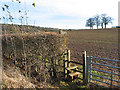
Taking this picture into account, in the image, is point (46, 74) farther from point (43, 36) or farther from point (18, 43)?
point (18, 43)

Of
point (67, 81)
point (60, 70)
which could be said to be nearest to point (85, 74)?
point (67, 81)

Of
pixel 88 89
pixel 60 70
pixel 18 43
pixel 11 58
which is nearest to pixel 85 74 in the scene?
pixel 88 89

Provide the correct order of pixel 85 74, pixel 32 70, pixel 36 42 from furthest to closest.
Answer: pixel 32 70 < pixel 36 42 < pixel 85 74

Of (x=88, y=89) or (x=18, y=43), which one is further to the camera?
(x=18, y=43)

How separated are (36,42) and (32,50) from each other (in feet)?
1.90

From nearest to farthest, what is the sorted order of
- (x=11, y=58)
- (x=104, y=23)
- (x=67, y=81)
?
1. (x=67, y=81)
2. (x=11, y=58)
3. (x=104, y=23)

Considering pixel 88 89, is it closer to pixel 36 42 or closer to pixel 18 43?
pixel 36 42

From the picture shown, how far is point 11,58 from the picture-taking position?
823 cm

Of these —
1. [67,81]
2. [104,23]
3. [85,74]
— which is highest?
[104,23]

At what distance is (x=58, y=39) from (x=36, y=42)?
3.78 feet

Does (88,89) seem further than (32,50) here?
No

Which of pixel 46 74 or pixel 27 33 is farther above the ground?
pixel 27 33

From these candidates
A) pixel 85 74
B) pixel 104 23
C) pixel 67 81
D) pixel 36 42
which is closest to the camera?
pixel 85 74

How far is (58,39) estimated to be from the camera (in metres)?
5.93
